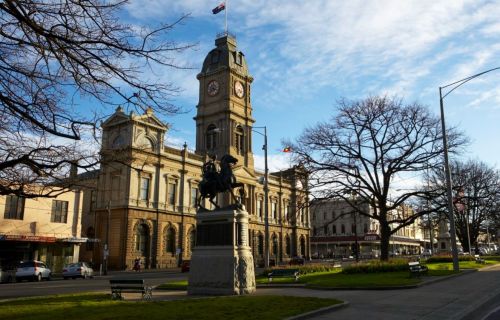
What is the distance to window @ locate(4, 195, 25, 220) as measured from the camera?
119 ft

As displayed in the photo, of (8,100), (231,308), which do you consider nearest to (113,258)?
(231,308)

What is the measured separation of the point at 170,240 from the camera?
5625 centimetres

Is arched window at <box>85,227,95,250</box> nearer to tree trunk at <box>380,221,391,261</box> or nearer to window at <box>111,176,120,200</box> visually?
window at <box>111,176,120,200</box>

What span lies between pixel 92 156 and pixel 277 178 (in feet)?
228

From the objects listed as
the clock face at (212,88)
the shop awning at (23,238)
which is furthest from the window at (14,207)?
the clock face at (212,88)

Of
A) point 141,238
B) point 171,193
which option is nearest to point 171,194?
point 171,193

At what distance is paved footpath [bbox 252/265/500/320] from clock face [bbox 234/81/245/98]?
5601 centimetres

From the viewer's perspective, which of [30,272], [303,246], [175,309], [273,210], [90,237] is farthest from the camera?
[303,246]

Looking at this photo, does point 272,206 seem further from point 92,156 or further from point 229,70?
point 92,156

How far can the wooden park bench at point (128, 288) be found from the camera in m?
16.3

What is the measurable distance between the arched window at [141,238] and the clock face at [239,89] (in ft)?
94.8

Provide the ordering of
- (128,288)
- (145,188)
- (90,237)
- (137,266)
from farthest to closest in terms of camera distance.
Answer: (90,237) < (145,188) < (137,266) < (128,288)

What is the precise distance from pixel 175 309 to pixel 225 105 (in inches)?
2307

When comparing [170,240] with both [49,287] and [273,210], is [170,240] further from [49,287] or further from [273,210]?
[49,287]
